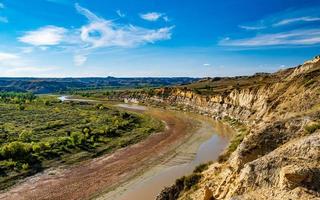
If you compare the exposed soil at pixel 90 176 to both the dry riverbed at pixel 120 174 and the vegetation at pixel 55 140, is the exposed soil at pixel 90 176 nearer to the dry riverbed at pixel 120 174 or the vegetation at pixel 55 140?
the dry riverbed at pixel 120 174

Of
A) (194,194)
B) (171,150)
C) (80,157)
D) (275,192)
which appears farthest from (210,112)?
(275,192)

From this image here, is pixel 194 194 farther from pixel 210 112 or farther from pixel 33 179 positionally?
pixel 210 112

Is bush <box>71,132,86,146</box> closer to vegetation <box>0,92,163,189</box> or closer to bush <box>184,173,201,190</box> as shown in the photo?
vegetation <box>0,92,163,189</box>

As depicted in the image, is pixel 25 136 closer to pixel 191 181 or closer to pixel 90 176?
pixel 90 176

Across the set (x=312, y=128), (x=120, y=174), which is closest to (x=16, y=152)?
(x=120, y=174)

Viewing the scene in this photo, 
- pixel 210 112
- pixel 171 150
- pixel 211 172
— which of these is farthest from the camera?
pixel 210 112

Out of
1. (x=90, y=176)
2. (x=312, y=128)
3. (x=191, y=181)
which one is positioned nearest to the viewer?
(x=312, y=128)

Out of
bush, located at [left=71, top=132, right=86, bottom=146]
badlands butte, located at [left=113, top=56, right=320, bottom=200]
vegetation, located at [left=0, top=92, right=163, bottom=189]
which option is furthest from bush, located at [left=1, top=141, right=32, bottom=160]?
badlands butte, located at [left=113, top=56, right=320, bottom=200]

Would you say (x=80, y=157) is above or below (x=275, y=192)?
below
